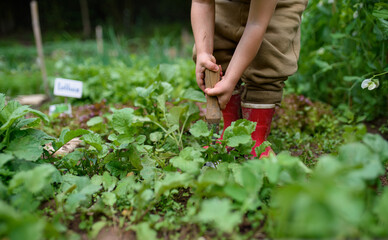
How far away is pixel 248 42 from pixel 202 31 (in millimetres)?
264

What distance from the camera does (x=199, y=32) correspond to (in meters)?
1.40

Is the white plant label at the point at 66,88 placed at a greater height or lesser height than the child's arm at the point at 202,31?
lesser

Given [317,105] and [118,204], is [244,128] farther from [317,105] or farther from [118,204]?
[317,105]

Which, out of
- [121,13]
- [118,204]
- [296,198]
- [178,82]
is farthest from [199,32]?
[121,13]

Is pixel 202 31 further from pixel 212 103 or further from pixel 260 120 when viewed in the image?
pixel 260 120

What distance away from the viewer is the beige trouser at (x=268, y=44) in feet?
4.75

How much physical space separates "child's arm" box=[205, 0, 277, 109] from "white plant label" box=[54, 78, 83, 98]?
1423mm

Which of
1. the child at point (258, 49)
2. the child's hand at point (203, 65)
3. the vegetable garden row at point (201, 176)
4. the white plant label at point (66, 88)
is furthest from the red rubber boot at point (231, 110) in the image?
the white plant label at point (66, 88)

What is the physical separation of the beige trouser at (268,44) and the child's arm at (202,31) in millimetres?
126

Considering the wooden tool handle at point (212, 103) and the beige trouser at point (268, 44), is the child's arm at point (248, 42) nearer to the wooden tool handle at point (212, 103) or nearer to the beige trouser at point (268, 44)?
the wooden tool handle at point (212, 103)

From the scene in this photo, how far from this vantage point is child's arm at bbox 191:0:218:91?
4.48 feet

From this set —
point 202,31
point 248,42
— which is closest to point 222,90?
point 248,42

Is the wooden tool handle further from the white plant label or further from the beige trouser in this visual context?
the white plant label

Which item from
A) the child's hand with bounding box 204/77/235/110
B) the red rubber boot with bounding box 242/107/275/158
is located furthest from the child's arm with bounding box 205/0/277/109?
the red rubber boot with bounding box 242/107/275/158
